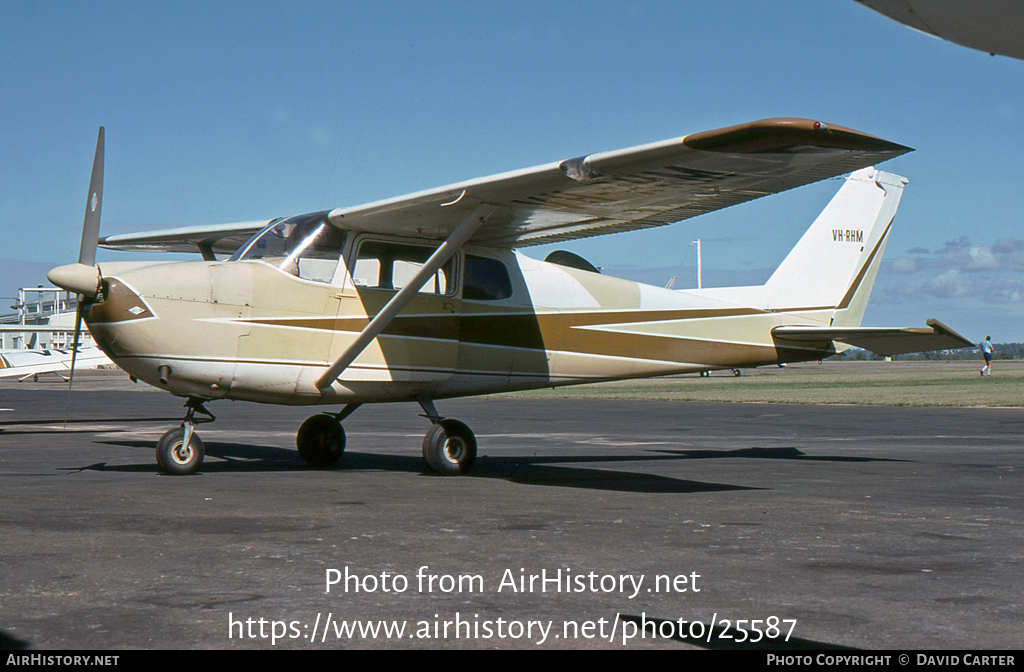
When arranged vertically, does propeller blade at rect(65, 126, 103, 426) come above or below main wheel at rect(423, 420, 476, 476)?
above

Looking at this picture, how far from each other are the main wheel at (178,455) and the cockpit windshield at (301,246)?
198 cm

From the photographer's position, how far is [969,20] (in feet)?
7.43

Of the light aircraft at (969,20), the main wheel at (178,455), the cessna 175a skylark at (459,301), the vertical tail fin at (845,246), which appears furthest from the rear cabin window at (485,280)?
the light aircraft at (969,20)

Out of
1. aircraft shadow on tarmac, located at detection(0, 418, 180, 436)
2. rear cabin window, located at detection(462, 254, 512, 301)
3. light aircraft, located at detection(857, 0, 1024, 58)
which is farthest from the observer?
aircraft shadow on tarmac, located at detection(0, 418, 180, 436)

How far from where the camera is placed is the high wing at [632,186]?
675 centimetres

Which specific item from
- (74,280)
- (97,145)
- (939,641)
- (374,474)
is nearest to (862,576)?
(939,641)

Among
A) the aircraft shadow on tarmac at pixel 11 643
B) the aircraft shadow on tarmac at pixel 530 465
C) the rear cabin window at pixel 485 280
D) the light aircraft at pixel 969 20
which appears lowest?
the aircraft shadow on tarmac at pixel 530 465

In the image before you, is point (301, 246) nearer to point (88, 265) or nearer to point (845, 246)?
point (88, 265)

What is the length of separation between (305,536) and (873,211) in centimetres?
1039

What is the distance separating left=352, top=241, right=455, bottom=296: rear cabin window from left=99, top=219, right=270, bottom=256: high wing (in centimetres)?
231

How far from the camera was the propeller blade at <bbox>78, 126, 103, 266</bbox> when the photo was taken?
8906mm

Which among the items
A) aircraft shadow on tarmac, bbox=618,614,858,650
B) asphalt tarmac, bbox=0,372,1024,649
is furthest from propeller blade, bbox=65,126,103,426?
aircraft shadow on tarmac, bbox=618,614,858,650

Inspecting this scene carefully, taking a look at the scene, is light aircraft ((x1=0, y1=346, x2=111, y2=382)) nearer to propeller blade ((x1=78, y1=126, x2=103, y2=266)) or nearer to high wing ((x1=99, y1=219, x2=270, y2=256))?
high wing ((x1=99, y1=219, x2=270, y2=256))

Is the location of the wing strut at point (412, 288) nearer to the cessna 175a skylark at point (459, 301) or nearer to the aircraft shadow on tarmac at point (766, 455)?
the cessna 175a skylark at point (459, 301)
